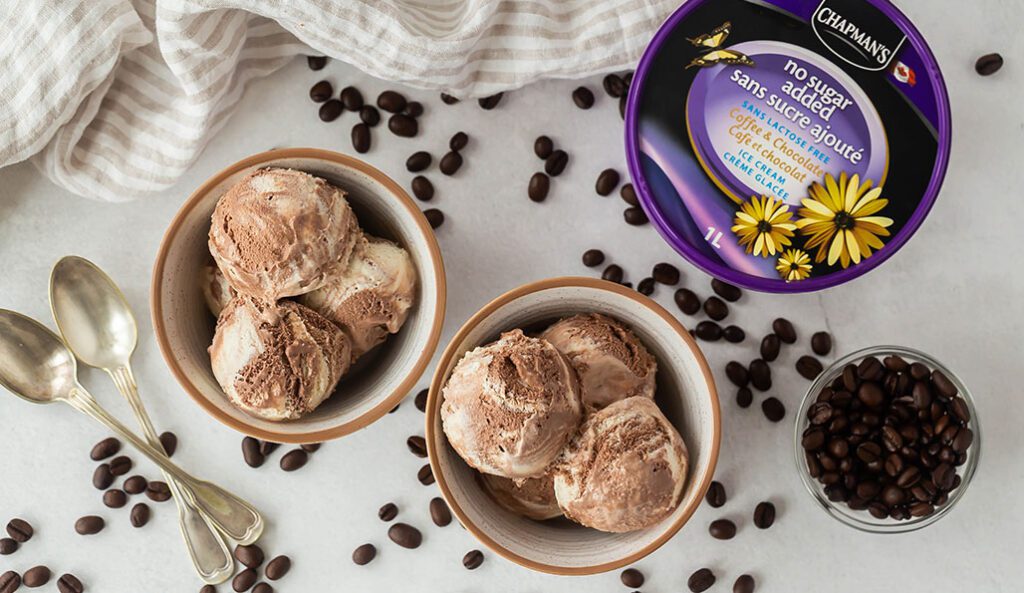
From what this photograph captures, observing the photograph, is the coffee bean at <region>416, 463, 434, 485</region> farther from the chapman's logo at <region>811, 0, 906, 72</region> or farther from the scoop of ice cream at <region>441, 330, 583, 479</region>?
the chapman's logo at <region>811, 0, 906, 72</region>

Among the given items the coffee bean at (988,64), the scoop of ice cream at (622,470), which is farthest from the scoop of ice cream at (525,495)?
the coffee bean at (988,64)

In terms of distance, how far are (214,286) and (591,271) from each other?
0.62m

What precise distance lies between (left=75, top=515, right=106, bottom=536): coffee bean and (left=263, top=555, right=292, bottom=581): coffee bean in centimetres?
30

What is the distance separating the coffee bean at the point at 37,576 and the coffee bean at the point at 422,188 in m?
0.92

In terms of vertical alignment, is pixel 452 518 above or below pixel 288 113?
below

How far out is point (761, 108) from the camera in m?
1.31

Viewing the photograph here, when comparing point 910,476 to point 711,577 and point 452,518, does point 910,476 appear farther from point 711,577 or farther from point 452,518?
point 452,518

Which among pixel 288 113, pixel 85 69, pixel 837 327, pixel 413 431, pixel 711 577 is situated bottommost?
pixel 711 577

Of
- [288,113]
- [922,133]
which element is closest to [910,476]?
[922,133]

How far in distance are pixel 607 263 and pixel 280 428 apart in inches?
24.1

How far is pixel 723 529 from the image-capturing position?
147 cm

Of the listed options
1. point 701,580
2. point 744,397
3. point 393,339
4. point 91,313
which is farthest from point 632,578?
point 91,313

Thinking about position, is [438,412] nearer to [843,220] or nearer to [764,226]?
[764,226]

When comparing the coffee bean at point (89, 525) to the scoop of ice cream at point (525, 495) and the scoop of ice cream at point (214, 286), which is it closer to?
the scoop of ice cream at point (214, 286)
